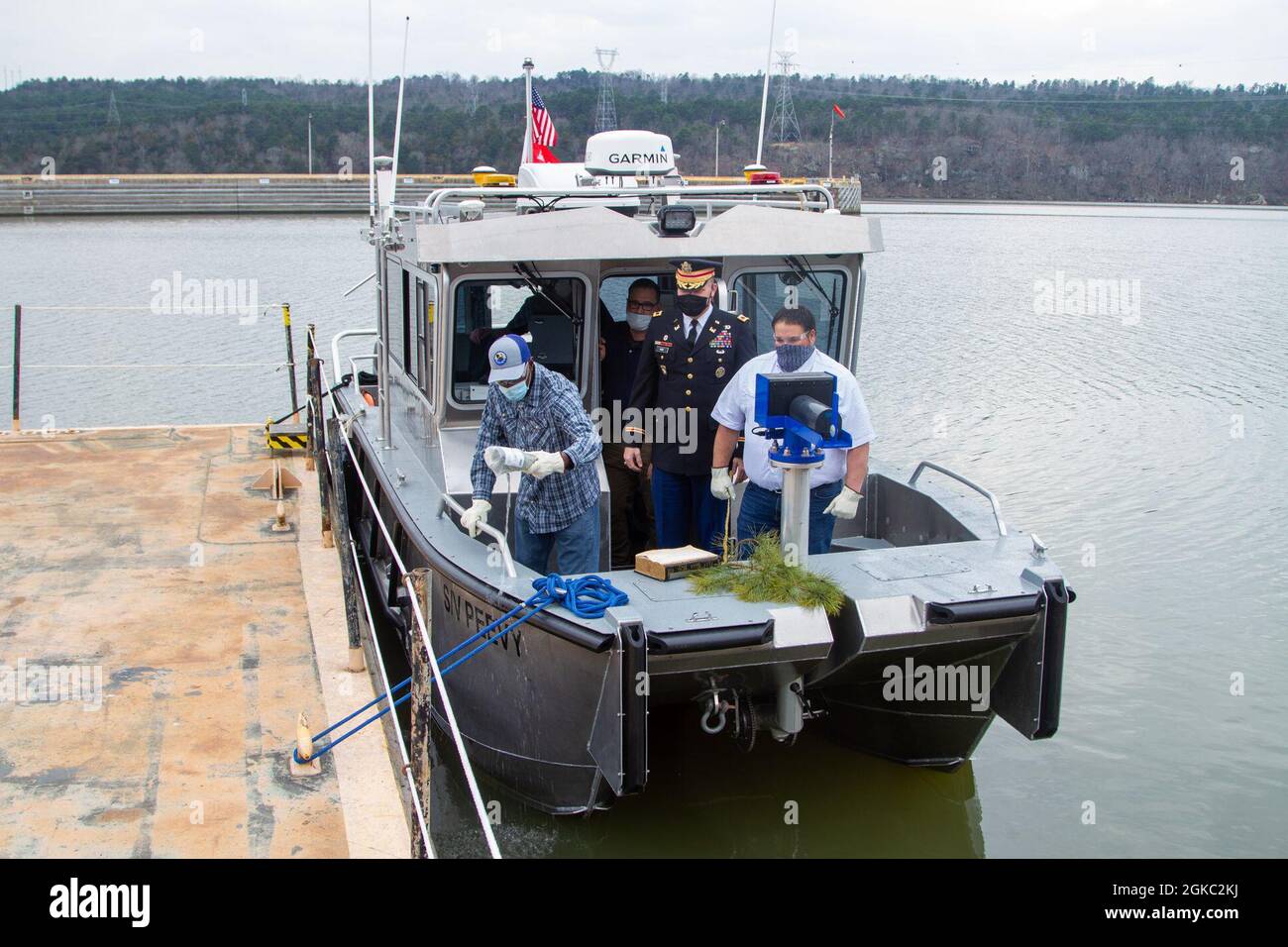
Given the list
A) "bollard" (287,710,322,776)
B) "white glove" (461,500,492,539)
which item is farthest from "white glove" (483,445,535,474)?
"bollard" (287,710,322,776)

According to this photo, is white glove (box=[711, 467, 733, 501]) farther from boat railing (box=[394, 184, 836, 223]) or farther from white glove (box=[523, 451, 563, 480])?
boat railing (box=[394, 184, 836, 223])

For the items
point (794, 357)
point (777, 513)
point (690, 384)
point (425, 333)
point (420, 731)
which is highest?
point (794, 357)

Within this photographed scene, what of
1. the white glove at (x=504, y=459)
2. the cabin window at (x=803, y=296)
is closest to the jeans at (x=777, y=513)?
the white glove at (x=504, y=459)

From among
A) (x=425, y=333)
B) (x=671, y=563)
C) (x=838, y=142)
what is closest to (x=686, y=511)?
(x=671, y=563)

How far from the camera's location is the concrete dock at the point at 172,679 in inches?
186

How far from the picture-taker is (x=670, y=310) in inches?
239

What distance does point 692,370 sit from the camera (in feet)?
19.8

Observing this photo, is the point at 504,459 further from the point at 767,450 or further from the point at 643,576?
the point at 767,450

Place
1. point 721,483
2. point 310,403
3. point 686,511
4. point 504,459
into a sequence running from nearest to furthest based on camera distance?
point 504,459, point 721,483, point 686,511, point 310,403

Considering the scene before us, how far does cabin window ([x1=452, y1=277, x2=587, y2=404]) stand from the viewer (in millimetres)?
6391

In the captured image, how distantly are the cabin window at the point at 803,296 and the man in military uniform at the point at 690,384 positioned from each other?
0.58 m

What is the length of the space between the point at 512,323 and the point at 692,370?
1.07 metres

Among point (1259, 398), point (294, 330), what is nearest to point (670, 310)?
point (1259, 398)
